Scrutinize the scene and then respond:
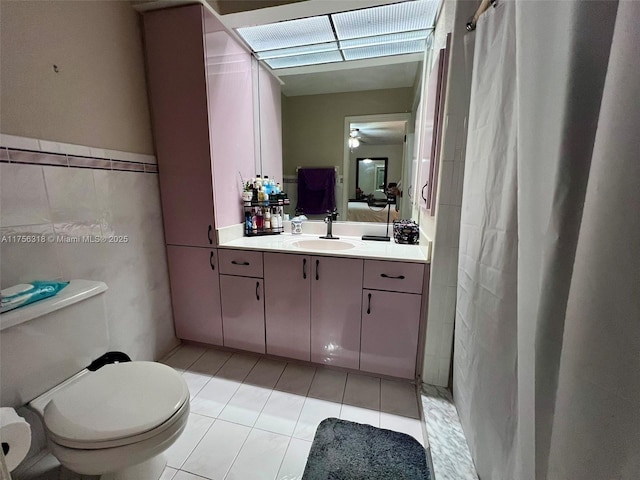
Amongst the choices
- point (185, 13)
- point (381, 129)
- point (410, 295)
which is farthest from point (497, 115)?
point (185, 13)

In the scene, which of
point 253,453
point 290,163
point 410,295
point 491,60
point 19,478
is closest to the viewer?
point 491,60

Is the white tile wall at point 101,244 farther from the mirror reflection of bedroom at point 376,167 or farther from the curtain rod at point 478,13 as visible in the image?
the curtain rod at point 478,13

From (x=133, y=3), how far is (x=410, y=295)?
225 cm

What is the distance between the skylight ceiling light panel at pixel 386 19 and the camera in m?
1.40

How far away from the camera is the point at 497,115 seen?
33.3 inches

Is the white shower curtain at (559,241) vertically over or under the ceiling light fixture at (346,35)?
under

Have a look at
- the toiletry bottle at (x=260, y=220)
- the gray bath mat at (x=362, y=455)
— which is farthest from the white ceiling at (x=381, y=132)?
the gray bath mat at (x=362, y=455)

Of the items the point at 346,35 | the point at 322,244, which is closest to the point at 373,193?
the point at 322,244

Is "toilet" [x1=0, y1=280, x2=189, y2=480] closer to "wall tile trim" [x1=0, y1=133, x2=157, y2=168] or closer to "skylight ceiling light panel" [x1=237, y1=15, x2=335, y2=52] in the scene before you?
"wall tile trim" [x1=0, y1=133, x2=157, y2=168]

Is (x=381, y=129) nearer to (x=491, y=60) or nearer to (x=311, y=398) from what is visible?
(x=491, y=60)

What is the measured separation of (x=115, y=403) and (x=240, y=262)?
2.92ft

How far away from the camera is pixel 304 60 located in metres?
1.92

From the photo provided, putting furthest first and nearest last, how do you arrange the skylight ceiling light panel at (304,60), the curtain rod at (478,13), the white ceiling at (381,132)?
the white ceiling at (381,132) → the skylight ceiling light panel at (304,60) → the curtain rod at (478,13)

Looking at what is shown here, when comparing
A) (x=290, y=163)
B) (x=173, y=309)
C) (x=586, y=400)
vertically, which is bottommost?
(x=173, y=309)
